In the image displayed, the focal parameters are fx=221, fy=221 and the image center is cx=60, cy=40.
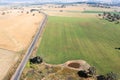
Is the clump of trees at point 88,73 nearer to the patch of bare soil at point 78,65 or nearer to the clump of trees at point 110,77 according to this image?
the clump of trees at point 110,77

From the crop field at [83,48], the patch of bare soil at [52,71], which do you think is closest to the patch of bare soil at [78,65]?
the patch of bare soil at [52,71]

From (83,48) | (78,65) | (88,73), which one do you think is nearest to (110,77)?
(88,73)

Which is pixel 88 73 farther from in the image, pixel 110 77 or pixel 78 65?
pixel 78 65

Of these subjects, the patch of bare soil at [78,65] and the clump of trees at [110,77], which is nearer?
the clump of trees at [110,77]

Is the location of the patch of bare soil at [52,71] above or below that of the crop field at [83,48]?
above

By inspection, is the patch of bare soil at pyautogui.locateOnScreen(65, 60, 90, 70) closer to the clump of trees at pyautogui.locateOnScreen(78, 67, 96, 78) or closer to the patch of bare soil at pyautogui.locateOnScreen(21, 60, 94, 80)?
the patch of bare soil at pyautogui.locateOnScreen(21, 60, 94, 80)

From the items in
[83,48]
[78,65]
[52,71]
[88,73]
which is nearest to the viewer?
[88,73]

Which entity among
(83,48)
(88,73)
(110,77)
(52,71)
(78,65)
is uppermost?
(110,77)

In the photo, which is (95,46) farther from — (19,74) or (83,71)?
(19,74)

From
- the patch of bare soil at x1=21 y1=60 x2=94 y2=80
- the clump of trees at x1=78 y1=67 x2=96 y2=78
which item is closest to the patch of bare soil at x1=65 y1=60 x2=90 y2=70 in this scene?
the patch of bare soil at x1=21 y1=60 x2=94 y2=80

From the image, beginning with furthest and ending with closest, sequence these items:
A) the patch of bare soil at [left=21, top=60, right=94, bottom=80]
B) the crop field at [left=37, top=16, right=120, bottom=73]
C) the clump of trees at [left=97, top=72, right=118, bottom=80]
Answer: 1. the crop field at [left=37, top=16, right=120, bottom=73]
2. the patch of bare soil at [left=21, top=60, right=94, bottom=80]
3. the clump of trees at [left=97, top=72, right=118, bottom=80]

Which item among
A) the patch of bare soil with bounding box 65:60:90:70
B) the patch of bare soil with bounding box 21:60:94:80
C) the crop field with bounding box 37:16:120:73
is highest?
the patch of bare soil with bounding box 21:60:94:80

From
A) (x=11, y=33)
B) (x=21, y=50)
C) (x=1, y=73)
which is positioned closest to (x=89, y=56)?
(x=21, y=50)
